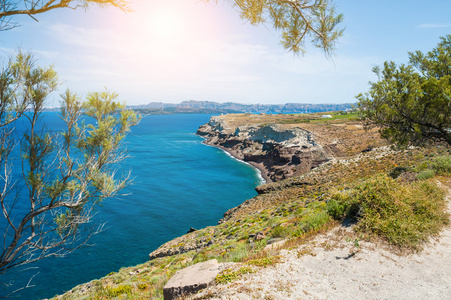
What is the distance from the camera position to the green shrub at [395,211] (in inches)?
306

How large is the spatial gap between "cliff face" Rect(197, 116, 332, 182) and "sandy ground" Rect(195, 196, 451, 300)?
42451 mm

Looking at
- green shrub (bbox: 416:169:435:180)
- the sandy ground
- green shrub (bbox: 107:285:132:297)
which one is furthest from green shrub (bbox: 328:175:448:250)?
green shrub (bbox: 107:285:132:297)

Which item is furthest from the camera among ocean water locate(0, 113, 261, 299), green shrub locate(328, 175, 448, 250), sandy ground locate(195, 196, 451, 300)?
ocean water locate(0, 113, 261, 299)

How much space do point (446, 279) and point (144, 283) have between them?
34.6 ft

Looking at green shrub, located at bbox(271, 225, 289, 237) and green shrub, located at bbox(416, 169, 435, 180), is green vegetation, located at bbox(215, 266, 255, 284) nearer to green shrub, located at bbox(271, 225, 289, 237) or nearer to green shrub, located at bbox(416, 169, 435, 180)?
green shrub, located at bbox(271, 225, 289, 237)

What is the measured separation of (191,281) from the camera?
652cm

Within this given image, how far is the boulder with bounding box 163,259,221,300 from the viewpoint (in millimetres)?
6250

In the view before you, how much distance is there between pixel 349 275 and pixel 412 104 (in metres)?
12.4

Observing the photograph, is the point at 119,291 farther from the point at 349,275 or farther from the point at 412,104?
the point at 412,104

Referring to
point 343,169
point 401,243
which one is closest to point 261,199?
point 343,169

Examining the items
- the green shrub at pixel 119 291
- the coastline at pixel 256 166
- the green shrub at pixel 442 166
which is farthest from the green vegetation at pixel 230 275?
the coastline at pixel 256 166

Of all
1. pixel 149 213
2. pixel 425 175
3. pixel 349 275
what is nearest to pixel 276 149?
pixel 149 213

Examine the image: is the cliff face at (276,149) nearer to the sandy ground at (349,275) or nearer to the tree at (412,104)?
the tree at (412,104)

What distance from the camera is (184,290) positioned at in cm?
630
